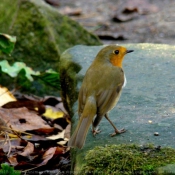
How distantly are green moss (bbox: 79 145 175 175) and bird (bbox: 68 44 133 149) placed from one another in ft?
0.88

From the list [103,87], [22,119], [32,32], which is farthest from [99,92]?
[32,32]

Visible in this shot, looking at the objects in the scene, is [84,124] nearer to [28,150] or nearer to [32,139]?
[28,150]

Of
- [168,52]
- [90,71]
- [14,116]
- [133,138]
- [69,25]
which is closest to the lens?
[133,138]

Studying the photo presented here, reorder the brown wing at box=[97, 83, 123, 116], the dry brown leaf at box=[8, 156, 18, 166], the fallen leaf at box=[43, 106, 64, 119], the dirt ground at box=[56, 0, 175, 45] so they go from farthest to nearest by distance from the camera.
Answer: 1. the dirt ground at box=[56, 0, 175, 45]
2. the fallen leaf at box=[43, 106, 64, 119]
3. the dry brown leaf at box=[8, 156, 18, 166]
4. the brown wing at box=[97, 83, 123, 116]

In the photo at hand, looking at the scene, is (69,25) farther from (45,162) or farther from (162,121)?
(162,121)

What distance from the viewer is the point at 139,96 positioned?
4.29m

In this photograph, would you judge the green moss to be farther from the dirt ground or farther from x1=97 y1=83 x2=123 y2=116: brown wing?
the dirt ground

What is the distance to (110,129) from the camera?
3.87m

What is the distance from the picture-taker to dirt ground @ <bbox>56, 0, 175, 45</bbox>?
31.7ft

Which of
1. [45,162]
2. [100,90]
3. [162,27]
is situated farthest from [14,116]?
[162,27]

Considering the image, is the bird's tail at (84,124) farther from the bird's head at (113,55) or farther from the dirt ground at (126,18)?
the dirt ground at (126,18)

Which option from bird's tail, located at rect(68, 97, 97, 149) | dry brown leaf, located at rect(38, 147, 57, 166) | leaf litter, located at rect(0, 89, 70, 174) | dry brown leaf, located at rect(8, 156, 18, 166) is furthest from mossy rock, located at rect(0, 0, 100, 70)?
bird's tail, located at rect(68, 97, 97, 149)

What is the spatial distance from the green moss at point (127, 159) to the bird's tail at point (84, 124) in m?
0.21

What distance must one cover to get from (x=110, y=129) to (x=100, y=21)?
6936mm
